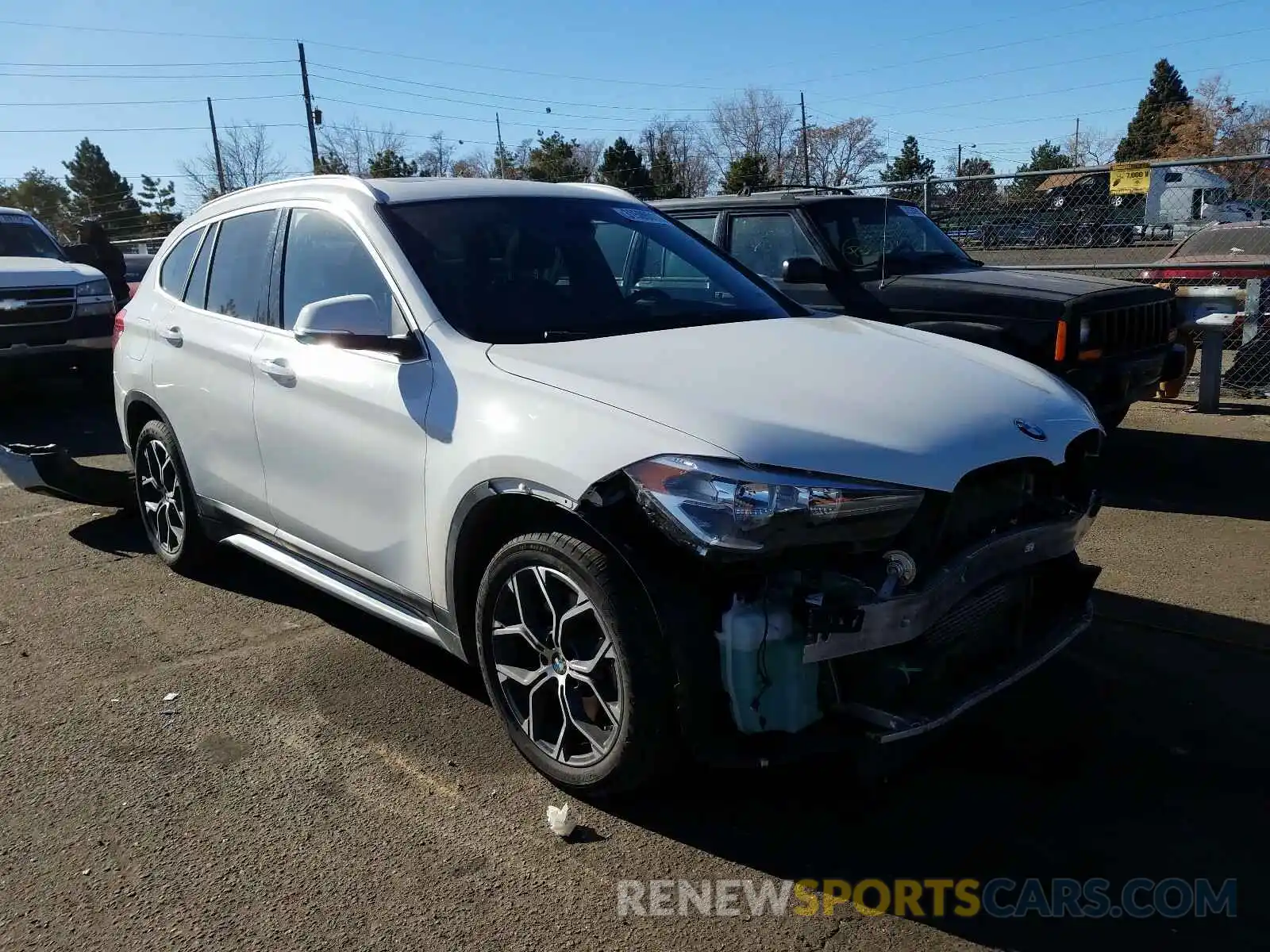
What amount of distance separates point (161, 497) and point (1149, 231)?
1261 cm

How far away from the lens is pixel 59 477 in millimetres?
5691

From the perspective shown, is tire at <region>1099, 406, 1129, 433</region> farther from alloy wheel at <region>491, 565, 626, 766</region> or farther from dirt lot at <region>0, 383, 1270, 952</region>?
alloy wheel at <region>491, 565, 626, 766</region>

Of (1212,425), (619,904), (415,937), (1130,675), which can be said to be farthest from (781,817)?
(1212,425)

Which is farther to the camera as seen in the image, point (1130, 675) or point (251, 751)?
point (1130, 675)

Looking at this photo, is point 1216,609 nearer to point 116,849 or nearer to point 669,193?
point 116,849

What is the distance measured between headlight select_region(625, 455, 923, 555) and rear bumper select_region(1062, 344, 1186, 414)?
4055mm

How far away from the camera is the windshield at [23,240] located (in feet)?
37.7

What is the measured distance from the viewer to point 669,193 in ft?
147

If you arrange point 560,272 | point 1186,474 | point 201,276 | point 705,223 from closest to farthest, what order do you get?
point 560,272 → point 201,276 → point 1186,474 → point 705,223

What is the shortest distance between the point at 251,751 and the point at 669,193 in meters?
43.1

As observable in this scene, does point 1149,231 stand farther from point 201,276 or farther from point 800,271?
point 201,276

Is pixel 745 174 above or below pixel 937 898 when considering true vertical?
above

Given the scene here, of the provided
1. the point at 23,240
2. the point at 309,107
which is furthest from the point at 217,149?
the point at 23,240

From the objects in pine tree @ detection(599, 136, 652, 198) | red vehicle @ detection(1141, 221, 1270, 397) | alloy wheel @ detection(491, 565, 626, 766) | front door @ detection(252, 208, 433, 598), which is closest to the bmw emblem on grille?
alloy wheel @ detection(491, 565, 626, 766)
